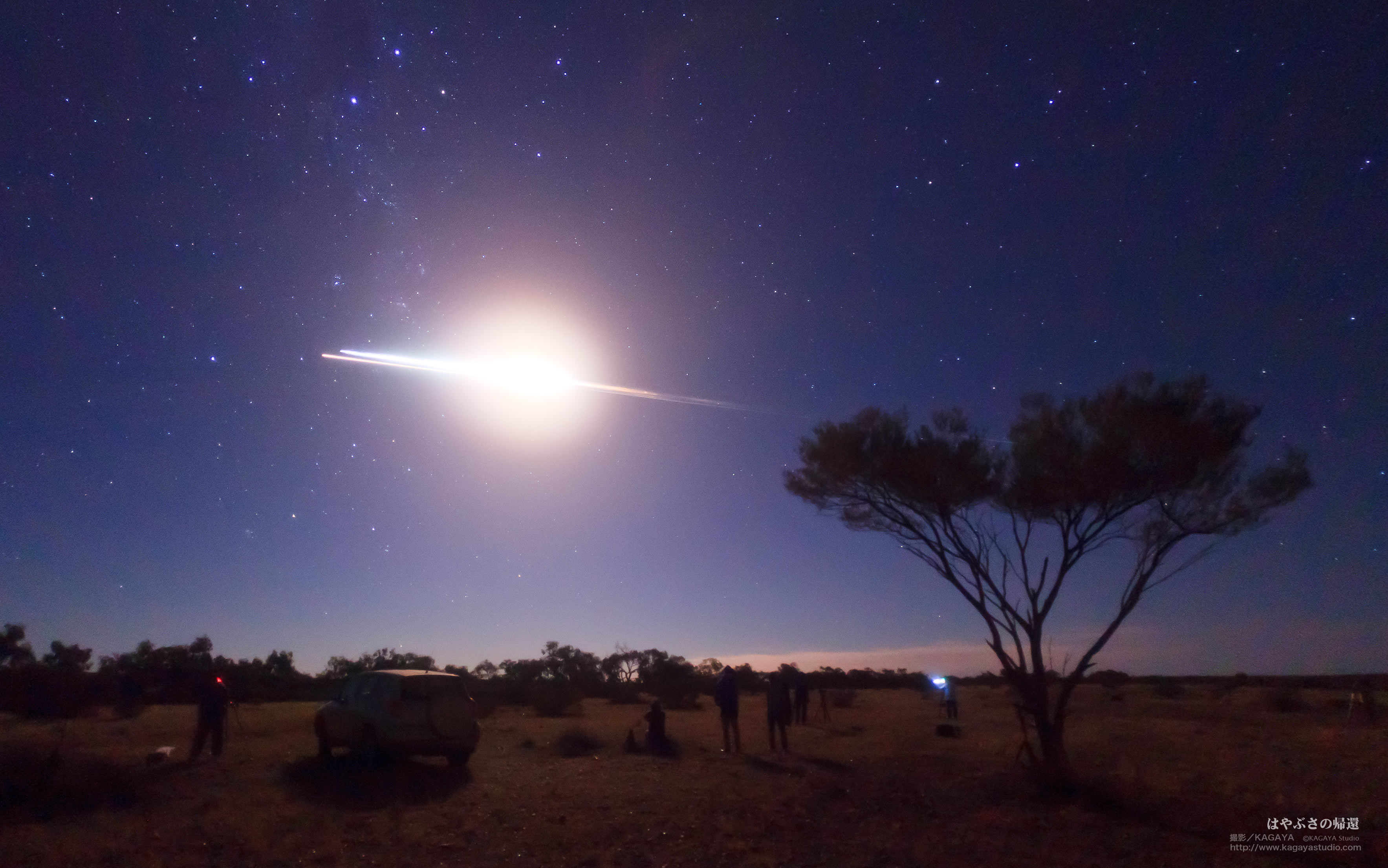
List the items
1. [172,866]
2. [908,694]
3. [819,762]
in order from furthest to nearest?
[908,694]
[819,762]
[172,866]

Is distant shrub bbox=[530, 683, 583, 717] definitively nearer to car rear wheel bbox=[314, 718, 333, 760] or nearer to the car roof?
car rear wheel bbox=[314, 718, 333, 760]

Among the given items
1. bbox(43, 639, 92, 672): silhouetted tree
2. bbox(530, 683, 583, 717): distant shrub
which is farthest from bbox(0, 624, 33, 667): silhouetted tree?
bbox(530, 683, 583, 717): distant shrub

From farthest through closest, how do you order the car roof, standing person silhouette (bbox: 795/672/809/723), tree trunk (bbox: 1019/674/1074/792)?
1. standing person silhouette (bbox: 795/672/809/723)
2. the car roof
3. tree trunk (bbox: 1019/674/1074/792)

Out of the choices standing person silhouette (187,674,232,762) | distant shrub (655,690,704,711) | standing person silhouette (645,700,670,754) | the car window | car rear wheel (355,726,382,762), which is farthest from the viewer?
distant shrub (655,690,704,711)

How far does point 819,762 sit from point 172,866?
1215cm

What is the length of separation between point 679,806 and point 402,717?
5592 millimetres

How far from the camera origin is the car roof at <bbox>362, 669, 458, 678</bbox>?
1620 centimetres

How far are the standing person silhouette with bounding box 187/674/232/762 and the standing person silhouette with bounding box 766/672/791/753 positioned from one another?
1152 cm

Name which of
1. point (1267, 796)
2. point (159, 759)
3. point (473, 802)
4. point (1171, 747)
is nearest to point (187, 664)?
point (159, 759)

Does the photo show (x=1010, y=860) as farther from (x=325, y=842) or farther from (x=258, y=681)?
(x=258, y=681)

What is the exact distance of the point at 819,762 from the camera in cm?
1795

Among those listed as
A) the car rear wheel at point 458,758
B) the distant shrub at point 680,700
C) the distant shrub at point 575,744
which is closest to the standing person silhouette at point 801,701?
the distant shrub at point 575,744

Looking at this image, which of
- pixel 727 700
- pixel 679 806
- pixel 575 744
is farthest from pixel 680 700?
pixel 679 806

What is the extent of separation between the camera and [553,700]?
123ft
